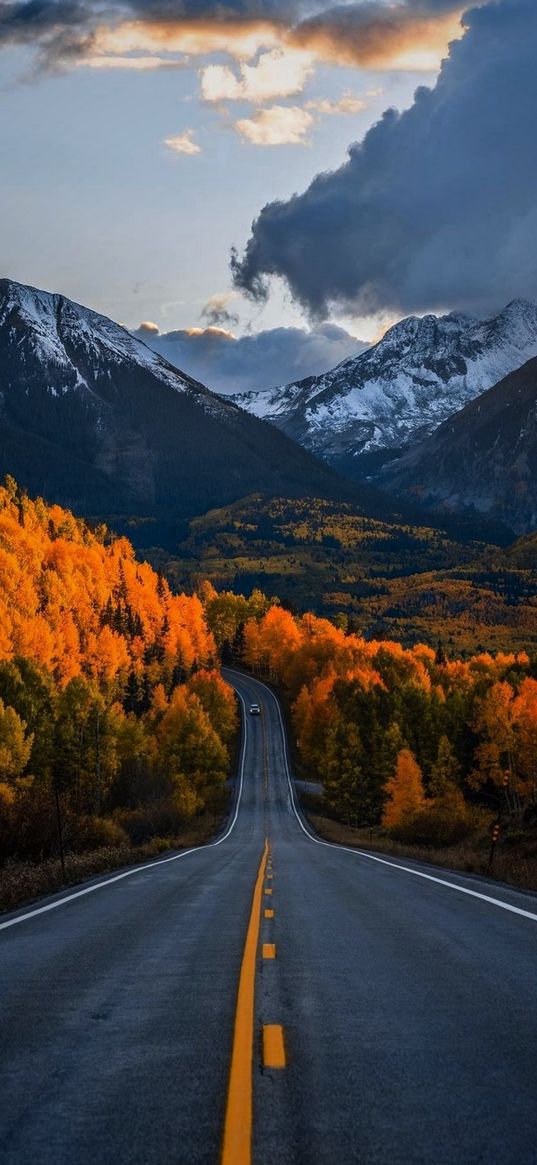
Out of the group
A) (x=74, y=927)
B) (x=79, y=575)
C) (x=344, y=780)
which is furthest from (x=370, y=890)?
(x=79, y=575)

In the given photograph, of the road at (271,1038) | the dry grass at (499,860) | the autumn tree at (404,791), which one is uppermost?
the road at (271,1038)

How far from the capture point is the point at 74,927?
1177 cm

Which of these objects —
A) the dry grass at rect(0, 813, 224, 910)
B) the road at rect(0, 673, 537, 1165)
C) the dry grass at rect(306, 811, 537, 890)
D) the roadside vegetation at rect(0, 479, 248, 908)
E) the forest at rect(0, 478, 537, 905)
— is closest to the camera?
the road at rect(0, 673, 537, 1165)

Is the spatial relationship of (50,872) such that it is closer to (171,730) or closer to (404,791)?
(404,791)

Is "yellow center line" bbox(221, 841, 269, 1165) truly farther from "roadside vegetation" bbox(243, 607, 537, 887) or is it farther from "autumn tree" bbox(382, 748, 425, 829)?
"autumn tree" bbox(382, 748, 425, 829)

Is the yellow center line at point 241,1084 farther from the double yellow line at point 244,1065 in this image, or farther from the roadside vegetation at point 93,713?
the roadside vegetation at point 93,713

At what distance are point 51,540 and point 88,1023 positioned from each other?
483 ft

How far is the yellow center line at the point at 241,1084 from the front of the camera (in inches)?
167

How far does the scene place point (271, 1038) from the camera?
6035 mm

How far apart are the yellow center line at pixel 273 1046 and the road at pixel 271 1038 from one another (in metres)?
0.02

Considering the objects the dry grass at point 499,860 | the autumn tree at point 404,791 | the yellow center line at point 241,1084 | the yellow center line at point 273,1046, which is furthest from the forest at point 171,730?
the yellow center line at point 273,1046

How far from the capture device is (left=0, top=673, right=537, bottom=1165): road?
4.43 metres

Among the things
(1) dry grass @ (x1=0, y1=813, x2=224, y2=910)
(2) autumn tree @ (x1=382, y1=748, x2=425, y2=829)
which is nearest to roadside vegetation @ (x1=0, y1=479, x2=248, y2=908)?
(1) dry grass @ (x1=0, y1=813, x2=224, y2=910)

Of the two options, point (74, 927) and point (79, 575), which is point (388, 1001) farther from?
point (79, 575)
